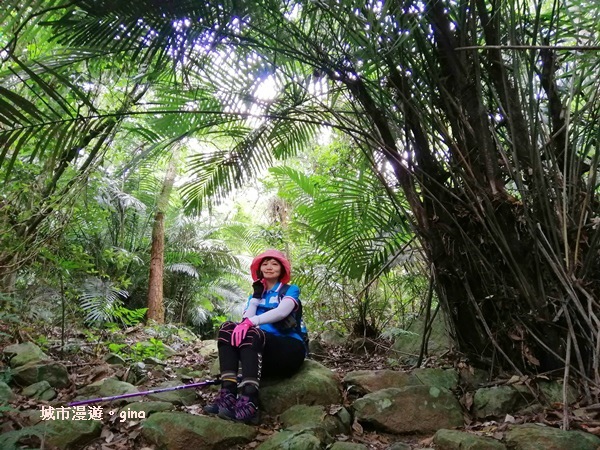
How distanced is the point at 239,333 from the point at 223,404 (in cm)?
33

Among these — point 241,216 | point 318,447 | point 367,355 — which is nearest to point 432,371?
point 318,447

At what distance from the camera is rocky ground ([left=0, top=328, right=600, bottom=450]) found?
172 cm

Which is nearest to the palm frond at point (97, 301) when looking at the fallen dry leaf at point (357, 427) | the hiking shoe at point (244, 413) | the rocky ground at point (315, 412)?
the rocky ground at point (315, 412)

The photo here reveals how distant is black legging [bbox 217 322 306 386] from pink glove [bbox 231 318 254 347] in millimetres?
17

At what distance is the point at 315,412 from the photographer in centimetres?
209

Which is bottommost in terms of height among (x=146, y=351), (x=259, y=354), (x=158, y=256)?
(x=146, y=351)

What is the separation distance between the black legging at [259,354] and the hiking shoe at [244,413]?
0.10m

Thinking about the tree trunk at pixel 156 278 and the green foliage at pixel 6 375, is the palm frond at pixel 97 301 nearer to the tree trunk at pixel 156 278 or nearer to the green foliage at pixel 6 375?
the green foliage at pixel 6 375

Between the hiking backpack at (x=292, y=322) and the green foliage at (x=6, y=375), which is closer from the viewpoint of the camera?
the green foliage at (x=6, y=375)

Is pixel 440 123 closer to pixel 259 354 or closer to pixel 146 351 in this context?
pixel 259 354

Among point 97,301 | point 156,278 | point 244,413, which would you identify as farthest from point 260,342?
point 156,278

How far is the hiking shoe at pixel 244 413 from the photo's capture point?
2.04 m

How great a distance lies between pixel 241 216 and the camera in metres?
11.4

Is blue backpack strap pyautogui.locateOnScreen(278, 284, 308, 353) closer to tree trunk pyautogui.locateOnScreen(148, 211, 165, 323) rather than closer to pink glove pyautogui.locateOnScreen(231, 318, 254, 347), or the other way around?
pink glove pyautogui.locateOnScreen(231, 318, 254, 347)
